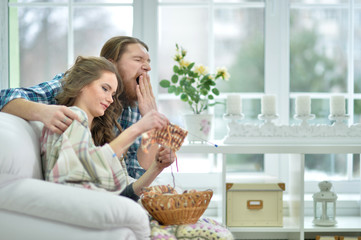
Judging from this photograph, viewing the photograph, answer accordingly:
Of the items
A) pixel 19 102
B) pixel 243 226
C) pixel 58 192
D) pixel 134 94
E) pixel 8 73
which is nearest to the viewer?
pixel 58 192

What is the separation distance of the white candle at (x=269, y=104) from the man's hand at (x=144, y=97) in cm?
88

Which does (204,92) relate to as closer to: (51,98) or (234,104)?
(234,104)

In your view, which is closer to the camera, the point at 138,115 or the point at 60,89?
the point at 60,89

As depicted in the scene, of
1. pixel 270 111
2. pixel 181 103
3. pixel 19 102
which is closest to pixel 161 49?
pixel 181 103

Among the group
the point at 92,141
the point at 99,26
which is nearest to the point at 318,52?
the point at 99,26

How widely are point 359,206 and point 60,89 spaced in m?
2.22

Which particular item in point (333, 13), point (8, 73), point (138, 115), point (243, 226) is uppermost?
point (333, 13)

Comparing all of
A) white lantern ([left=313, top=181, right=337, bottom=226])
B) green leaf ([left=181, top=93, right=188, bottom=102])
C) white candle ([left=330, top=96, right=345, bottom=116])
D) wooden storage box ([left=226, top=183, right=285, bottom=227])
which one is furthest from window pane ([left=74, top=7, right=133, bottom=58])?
white lantern ([left=313, top=181, right=337, bottom=226])

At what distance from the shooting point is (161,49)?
3250 millimetres

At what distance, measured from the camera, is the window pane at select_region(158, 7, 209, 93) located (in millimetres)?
3230

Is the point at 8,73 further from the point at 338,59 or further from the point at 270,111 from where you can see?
the point at 338,59

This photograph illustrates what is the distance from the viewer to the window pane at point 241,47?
323cm

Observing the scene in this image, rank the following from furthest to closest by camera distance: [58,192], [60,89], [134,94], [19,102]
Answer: [134,94]
[60,89]
[19,102]
[58,192]

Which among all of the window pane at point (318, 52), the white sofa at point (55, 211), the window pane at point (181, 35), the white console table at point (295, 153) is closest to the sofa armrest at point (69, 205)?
the white sofa at point (55, 211)
